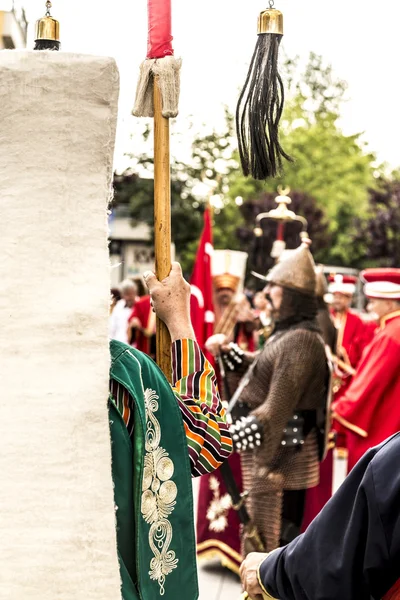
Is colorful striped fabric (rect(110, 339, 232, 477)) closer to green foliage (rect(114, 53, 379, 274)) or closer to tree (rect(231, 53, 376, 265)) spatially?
green foliage (rect(114, 53, 379, 274))

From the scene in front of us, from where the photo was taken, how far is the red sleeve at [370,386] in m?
5.91

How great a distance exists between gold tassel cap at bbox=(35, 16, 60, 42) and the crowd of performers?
9.48 feet

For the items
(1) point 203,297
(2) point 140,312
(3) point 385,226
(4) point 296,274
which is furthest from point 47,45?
(3) point 385,226

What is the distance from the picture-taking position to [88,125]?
186cm

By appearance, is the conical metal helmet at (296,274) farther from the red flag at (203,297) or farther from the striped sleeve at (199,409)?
the striped sleeve at (199,409)

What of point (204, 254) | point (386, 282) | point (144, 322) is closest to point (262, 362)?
point (386, 282)

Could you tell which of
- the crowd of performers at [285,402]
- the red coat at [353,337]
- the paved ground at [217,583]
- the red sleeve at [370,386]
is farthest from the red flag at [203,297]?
the red coat at [353,337]

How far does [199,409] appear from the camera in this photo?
2.15m

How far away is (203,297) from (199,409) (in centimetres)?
507

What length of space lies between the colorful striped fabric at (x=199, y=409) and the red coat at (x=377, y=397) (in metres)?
3.87

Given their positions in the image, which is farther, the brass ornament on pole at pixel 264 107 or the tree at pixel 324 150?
the tree at pixel 324 150

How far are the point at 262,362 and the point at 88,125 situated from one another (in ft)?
10.7

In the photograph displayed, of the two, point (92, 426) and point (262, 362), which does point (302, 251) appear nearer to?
point (262, 362)

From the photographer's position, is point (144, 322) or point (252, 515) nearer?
point (252, 515)
